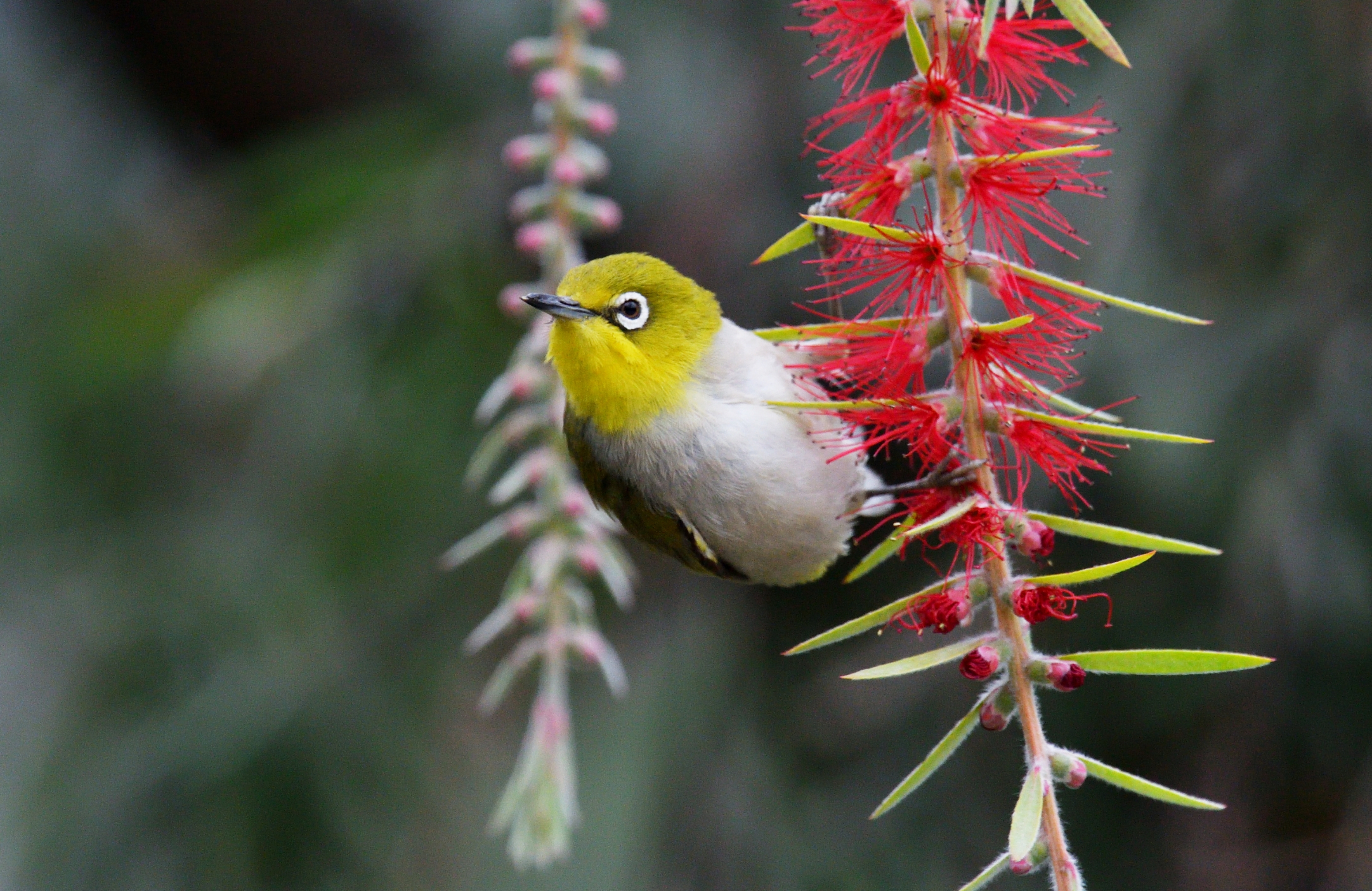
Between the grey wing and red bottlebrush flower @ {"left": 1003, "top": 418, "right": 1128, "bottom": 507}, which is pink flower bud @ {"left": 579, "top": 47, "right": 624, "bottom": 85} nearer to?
the grey wing

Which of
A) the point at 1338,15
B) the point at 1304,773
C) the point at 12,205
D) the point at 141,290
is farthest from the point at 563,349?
the point at 12,205

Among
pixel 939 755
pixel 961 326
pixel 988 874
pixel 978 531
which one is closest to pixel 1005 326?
pixel 961 326

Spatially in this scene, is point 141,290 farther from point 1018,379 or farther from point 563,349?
point 1018,379

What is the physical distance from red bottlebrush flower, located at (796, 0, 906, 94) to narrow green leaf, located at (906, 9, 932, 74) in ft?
0.56

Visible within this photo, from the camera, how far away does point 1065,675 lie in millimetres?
1250

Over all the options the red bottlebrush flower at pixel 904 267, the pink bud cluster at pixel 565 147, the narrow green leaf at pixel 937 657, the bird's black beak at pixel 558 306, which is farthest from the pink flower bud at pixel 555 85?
the narrow green leaf at pixel 937 657

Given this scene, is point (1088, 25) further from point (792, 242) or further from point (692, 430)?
point (692, 430)

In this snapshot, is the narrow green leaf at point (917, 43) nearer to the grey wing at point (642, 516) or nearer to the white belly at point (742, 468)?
the white belly at point (742, 468)

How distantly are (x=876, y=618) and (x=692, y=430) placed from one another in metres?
1.19

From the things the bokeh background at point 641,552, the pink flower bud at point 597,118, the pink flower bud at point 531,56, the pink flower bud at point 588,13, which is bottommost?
the bokeh background at point 641,552

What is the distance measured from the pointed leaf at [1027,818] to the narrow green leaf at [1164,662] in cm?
15

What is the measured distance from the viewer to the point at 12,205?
5176 mm

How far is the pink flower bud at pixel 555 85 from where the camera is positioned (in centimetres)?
211

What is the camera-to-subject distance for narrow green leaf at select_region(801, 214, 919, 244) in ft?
4.40
